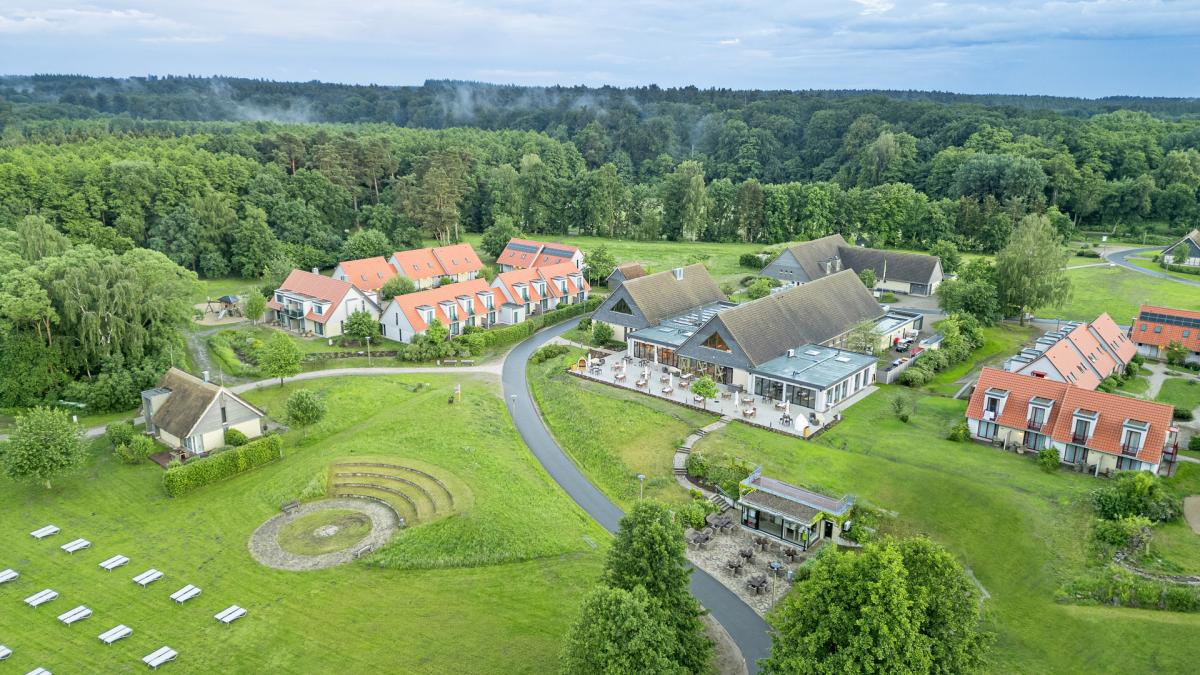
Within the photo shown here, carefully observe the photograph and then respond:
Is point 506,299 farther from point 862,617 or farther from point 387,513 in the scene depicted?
point 862,617

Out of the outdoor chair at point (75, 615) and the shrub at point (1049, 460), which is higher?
the shrub at point (1049, 460)

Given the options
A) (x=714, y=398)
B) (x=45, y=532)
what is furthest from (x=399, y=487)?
(x=714, y=398)

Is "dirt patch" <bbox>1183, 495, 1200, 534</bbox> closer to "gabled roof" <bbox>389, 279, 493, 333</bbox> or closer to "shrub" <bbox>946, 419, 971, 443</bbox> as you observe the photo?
"shrub" <bbox>946, 419, 971, 443</bbox>

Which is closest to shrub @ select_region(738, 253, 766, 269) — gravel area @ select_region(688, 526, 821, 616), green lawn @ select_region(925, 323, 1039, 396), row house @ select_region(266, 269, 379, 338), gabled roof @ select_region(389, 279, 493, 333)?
green lawn @ select_region(925, 323, 1039, 396)

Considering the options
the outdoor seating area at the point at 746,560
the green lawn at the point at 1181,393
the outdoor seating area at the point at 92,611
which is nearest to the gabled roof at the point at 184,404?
the outdoor seating area at the point at 92,611

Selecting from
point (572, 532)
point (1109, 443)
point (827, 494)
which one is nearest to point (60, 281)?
point (572, 532)

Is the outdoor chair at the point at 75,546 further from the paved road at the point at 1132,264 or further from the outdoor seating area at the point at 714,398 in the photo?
the paved road at the point at 1132,264
